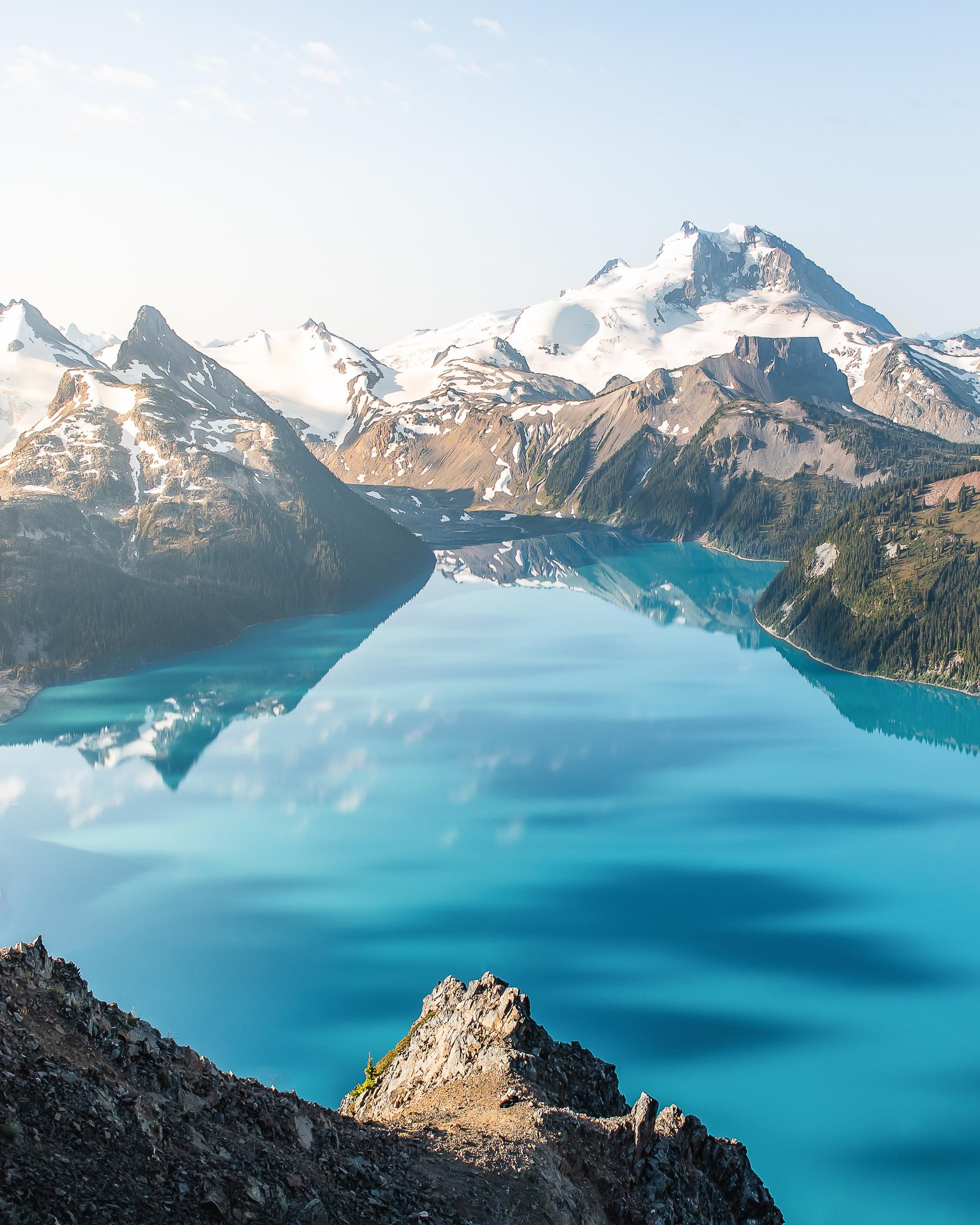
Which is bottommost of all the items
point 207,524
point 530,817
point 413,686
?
point 530,817

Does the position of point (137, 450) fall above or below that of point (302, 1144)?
above

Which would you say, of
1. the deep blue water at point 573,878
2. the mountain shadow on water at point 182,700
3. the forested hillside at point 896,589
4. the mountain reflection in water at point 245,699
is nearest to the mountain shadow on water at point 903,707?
the mountain reflection in water at point 245,699

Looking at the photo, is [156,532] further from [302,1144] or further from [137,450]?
[302,1144]

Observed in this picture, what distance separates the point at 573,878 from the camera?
6381 cm

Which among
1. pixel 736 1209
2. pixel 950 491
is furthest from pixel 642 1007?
pixel 950 491

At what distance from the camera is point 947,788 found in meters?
84.6

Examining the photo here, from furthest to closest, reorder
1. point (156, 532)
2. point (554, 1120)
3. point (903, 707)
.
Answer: point (156, 532), point (903, 707), point (554, 1120)

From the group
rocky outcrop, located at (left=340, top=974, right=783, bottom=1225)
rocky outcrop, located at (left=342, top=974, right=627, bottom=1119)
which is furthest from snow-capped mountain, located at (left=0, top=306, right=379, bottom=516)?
rocky outcrop, located at (left=340, top=974, right=783, bottom=1225)

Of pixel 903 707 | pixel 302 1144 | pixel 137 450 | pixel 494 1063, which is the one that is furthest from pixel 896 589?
pixel 302 1144

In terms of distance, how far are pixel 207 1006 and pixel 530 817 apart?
29.4m

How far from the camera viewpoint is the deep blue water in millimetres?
44625

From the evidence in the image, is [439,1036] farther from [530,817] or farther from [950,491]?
[950,491]

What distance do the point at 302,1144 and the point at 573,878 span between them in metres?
43.3

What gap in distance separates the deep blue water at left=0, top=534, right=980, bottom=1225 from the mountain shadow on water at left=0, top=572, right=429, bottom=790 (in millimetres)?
538
